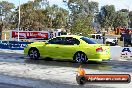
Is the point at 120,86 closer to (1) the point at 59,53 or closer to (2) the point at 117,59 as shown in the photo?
(1) the point at 59,53

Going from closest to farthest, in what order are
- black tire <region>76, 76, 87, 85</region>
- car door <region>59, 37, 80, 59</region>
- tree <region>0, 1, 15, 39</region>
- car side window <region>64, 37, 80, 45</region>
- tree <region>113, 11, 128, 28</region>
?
black tire <region>76, 76, 87, 85</region> → car door <region>59, 37, 80, 59</region> → car side window <region>64, 37, 80, 45</region> → tree <region>0, 1, 15, 39</region> → tree <region>113, 11, 128, 28</region>

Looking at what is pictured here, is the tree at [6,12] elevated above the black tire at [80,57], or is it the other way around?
the tree at [6,12]

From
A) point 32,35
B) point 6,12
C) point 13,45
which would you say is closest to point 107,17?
point 6,12

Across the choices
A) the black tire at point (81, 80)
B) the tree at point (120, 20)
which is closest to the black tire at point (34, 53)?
the black tire at point (81, 80)

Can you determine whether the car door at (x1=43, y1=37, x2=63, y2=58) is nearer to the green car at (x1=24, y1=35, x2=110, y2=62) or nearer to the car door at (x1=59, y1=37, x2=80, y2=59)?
the green car at (x1=24, y1=35, x2=110, y2=62)

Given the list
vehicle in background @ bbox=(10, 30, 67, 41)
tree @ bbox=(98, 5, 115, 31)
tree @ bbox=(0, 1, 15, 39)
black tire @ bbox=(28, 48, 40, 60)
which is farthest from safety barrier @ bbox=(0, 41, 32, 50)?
tree @ bbox=(98, 5, 115, 31)

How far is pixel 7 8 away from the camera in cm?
9031

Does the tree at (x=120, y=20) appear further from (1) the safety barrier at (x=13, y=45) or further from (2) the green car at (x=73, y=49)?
(2) the green car at (x=73, y=49)

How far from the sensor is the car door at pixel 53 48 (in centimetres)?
1964

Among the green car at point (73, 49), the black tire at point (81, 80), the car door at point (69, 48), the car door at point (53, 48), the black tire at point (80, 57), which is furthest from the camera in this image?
the car door at point (53, 48)

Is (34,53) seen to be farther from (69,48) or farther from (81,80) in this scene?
(81,80)

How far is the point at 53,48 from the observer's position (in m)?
19.7

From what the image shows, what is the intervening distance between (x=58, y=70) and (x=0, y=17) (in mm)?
71343

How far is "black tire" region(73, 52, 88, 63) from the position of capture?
18.8 meters
